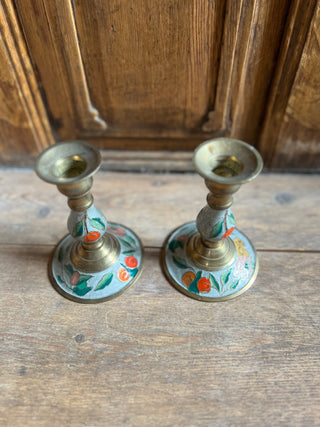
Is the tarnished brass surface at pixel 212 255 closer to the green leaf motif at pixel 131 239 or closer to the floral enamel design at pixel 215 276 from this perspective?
the floral enamel design at pixel 215 276

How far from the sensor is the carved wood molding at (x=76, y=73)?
26.2 inches

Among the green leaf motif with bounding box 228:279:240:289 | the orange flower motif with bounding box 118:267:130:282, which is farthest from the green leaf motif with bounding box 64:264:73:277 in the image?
the green leaf motif with bounding box 228:279:240:289

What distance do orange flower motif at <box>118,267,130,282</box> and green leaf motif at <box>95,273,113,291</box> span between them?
2cm

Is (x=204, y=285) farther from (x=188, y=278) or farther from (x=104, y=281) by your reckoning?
(x=104, y=281)

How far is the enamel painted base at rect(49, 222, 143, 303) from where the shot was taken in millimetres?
687

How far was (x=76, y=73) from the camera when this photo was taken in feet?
2.48

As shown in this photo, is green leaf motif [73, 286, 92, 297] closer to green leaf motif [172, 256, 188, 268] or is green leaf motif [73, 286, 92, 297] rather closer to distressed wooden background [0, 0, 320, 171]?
green leaf motif [172, 256, 188, 268]

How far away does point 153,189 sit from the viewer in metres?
0.89

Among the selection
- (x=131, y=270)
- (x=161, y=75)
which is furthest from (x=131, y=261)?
(x=161, y=75)

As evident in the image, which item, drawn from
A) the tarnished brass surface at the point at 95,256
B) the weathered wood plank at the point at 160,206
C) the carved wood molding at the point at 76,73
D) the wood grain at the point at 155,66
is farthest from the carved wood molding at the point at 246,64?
the tarnished brass surface at the point at 95,256

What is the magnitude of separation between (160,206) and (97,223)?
231 millimetres

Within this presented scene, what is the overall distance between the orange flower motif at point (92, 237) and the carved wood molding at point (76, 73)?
32 centimetres

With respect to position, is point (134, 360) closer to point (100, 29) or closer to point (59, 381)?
point (59, 381)

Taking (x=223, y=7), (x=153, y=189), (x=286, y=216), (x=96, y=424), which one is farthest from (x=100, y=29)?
(x=96, y=424)
